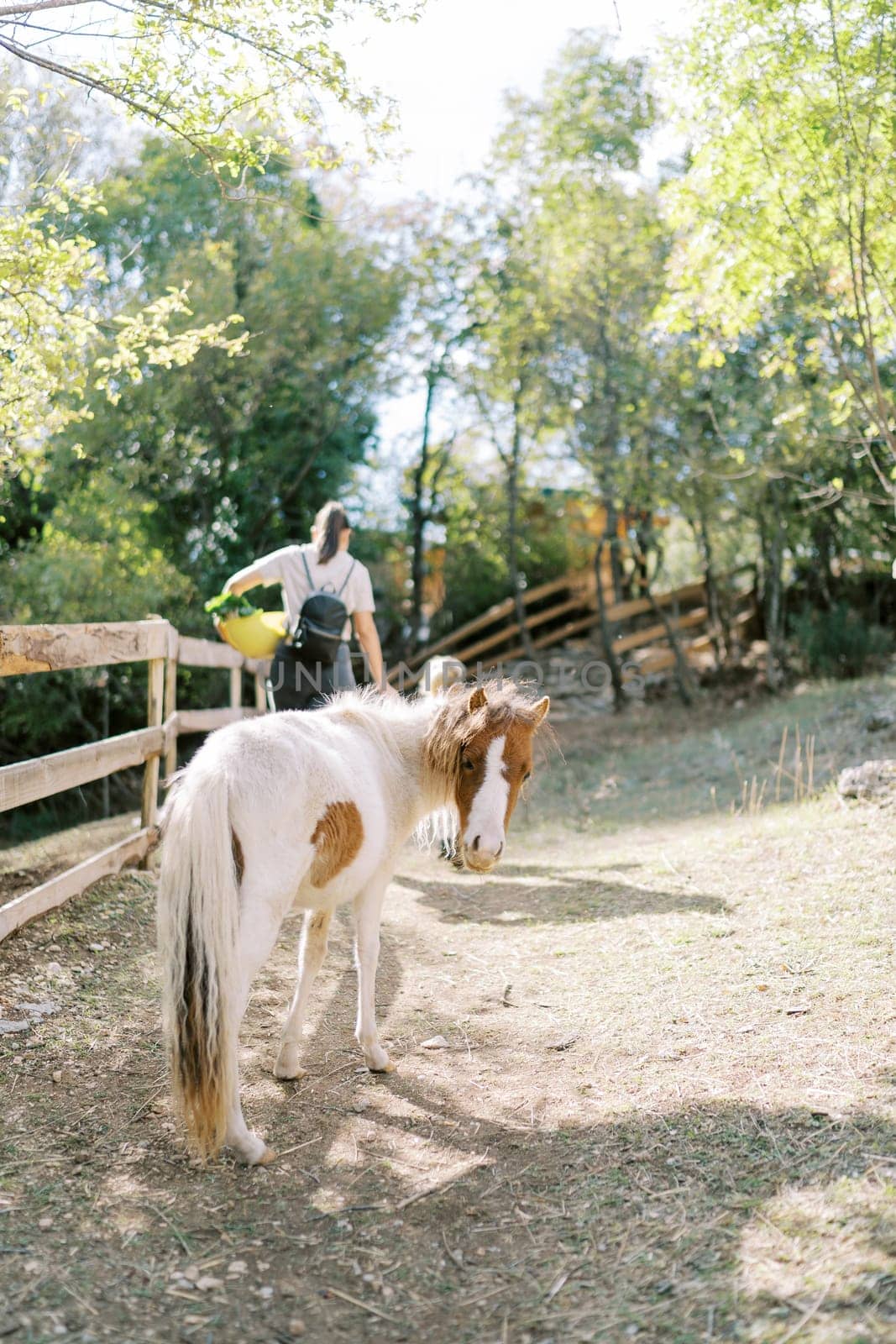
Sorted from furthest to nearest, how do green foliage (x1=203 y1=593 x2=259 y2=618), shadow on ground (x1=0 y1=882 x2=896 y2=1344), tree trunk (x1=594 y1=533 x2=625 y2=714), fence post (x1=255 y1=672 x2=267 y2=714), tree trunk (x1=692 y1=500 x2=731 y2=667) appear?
tree trunk (x1=594 y1=533 x2=625 y2=714) < tree trunk (x1=692 y1=500 x2=731 y2=667) < fence post (x1=255 y1=672 x2=267 y2=714) < green foliage (x1=203 y1=593 x2=259 y2=618) < shadow on ground (x1=0 y1=882 x2=896 y2=1344)

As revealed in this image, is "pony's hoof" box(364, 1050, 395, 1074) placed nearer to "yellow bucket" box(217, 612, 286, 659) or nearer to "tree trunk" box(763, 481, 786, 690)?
"yellow bucket" box(217, 612, 286, 659)

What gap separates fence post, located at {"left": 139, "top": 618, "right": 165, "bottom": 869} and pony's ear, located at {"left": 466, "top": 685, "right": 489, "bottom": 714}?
2.64 m

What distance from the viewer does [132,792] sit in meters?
10.4

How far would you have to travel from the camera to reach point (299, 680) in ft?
16.1

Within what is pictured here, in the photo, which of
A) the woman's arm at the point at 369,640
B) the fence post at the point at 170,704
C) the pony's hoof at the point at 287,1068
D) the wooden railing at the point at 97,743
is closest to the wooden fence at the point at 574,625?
the fence post at the point at 170,704

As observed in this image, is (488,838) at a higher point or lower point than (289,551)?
lower

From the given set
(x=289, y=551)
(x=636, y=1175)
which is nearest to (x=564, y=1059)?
(x=636, y=1175)

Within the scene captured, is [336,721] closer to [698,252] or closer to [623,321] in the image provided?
[698,252]

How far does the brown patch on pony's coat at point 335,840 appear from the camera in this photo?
288cm

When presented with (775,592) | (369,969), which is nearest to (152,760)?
(369,969)

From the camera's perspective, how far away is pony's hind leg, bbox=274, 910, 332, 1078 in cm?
320

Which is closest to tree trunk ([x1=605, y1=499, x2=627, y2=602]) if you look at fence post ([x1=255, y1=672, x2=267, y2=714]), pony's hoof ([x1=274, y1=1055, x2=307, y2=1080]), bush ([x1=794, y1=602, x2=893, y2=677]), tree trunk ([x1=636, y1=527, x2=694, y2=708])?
tree trunk ([x1=636, y1=527, x2=694, y2=708])

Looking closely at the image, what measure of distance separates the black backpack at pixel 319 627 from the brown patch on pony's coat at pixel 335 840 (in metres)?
1.90

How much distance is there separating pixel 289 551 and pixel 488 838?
244cm
